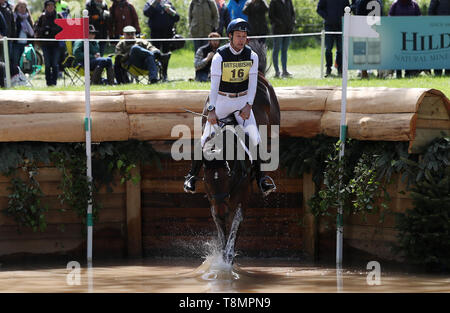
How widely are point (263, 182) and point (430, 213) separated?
6.75ft

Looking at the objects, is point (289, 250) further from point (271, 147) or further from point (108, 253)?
point (108, 253)

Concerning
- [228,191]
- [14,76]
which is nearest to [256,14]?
[14,76]

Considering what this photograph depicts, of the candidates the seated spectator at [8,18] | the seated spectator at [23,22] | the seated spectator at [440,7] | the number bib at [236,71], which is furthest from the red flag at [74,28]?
the seated spectator at [440,7]

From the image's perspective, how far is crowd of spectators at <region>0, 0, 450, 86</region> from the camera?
49.9 ft

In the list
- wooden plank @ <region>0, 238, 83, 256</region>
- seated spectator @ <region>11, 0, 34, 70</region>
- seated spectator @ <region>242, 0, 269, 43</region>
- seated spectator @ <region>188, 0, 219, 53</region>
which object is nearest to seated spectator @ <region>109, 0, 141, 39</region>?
seated spectator @ <region>188, 0, 219, 53</region>

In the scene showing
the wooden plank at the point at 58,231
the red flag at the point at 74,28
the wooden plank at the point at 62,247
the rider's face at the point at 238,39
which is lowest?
the wooden plank at the point at 62,247

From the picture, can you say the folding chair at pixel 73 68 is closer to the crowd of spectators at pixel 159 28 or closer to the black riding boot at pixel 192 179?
the crowd of spectators at pixel 159 28

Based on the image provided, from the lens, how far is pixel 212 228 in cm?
1191

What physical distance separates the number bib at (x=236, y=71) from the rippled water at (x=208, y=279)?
206 cm

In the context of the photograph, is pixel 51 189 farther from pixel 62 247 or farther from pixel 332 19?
pixel 332 19

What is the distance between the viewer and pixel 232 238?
971 centimetres

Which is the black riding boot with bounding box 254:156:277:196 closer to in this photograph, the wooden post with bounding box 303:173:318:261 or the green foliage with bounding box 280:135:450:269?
the green foliage with bounding box 280:135:450:269

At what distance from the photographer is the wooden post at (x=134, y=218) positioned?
1171 centimetres
